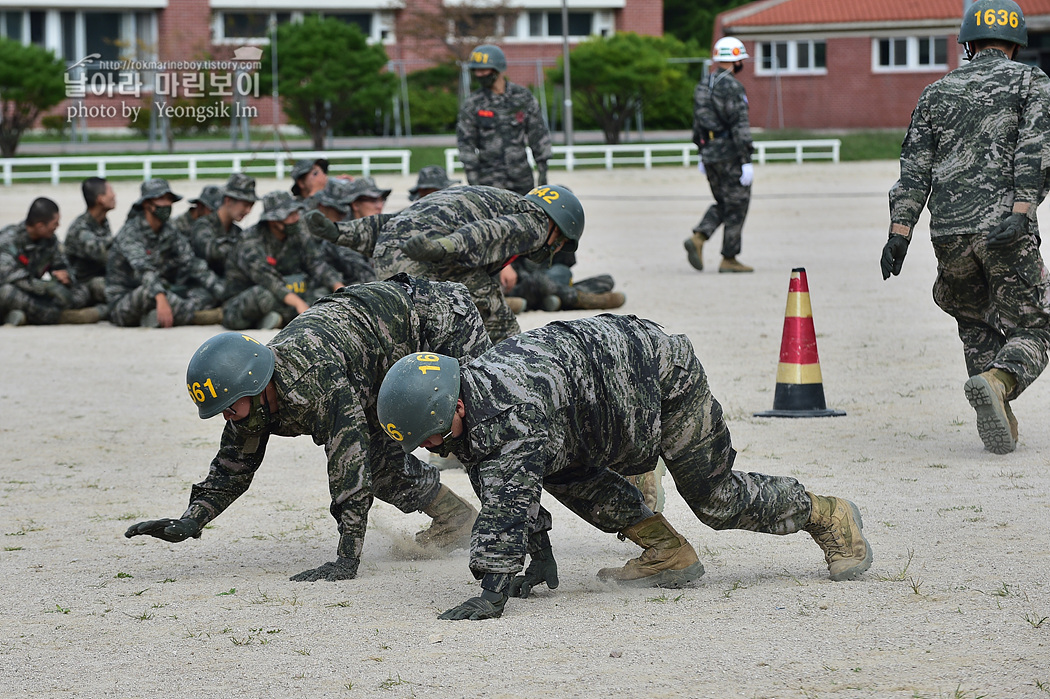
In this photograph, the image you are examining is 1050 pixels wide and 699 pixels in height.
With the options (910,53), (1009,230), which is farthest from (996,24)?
(910,53)

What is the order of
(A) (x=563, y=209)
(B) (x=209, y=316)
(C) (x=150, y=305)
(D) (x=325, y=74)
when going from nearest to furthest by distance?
(A) (x=563, y=209), (C) (x=150, y=305), (B) (x=209, y=316), (D) (x=325, y=74)

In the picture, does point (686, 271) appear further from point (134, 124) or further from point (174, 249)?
point (134, 124)

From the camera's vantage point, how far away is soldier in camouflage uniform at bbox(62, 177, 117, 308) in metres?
13.9

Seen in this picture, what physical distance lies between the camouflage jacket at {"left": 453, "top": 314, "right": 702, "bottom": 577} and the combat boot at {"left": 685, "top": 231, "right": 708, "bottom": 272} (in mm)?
11434

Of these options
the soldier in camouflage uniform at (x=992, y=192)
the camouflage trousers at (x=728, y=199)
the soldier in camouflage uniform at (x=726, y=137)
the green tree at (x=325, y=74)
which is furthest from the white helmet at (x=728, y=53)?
the green tree at (x=325, y=74)

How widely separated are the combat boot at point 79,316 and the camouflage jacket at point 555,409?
10096 millimetres

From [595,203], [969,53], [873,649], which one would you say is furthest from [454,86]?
[873,649]

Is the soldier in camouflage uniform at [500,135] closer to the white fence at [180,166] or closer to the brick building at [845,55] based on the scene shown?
the white fence at [180,166]

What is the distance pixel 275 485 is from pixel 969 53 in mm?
4480

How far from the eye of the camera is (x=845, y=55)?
154 feet

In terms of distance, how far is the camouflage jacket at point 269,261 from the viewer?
13398mm

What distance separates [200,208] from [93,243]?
111 cm

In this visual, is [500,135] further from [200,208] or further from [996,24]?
[996,24]

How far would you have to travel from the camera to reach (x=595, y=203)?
89.0 feet
